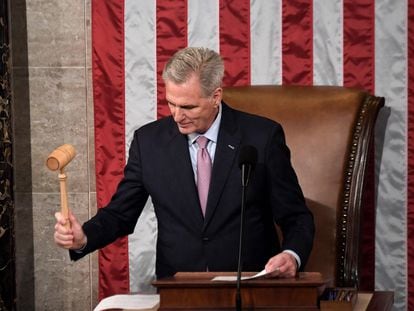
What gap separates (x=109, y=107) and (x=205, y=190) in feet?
4.34

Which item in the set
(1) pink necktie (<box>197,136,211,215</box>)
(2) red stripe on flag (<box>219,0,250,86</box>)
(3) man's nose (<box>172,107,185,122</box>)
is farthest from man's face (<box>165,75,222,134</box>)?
(2) red stripe on flag (<box>219,0,250,86</box>)

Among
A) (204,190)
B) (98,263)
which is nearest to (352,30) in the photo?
(204,190)

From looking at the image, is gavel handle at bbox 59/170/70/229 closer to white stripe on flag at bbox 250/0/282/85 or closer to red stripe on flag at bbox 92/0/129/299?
red stripe on flag at bbox 92/0/129/299

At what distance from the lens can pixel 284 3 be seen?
15.3 ft

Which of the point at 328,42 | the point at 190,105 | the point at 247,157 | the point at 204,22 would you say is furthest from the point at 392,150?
the point at 247,157

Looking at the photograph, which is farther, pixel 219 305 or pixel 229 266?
pixel 229 266

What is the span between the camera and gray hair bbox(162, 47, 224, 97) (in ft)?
11.2

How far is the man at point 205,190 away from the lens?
3.51 m

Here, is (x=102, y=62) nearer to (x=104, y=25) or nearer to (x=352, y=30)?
(x=104, y=25)

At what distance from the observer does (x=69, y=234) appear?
3205 mm

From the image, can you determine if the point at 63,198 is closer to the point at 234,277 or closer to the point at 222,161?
the point at 234,277

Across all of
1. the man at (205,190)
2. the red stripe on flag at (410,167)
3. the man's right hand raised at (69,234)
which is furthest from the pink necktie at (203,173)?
the red stripe on flag at (410,167)

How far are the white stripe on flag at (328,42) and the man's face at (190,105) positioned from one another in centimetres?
121

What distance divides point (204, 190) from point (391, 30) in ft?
5.02
